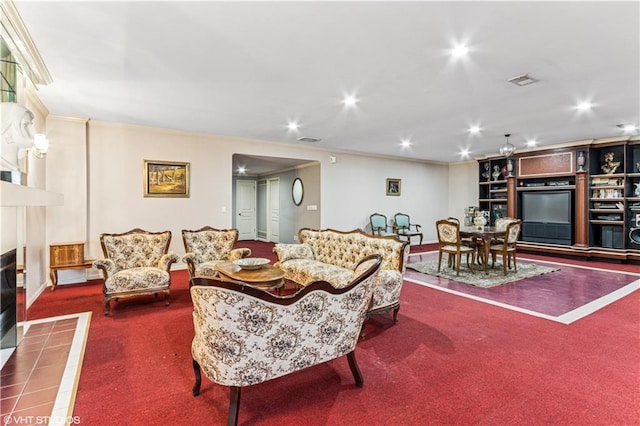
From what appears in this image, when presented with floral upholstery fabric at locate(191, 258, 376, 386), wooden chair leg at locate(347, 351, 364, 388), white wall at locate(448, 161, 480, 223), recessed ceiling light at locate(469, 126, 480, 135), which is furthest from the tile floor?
white wall at locate(448, 161, 480, 223)

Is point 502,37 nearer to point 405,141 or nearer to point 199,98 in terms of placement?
point 199,98

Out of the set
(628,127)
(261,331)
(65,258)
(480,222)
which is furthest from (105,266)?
(628,127)

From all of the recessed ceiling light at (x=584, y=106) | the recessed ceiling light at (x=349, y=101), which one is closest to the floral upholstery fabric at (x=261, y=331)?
the recessed ceiling light at (x=349, y=101)

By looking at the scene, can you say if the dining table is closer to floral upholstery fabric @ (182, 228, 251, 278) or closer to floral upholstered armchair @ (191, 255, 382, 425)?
floral upholstery fabric @ (182, 228, 251, 278)

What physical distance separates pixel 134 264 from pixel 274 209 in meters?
5.76

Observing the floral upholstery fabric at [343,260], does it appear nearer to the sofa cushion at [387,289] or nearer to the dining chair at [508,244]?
the sofa cushion at [387,289]

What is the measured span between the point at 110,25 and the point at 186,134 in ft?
11.4

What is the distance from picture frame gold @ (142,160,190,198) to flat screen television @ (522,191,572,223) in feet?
25.4

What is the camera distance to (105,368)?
7.69ft

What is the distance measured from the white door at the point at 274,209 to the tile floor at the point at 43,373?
6.49m

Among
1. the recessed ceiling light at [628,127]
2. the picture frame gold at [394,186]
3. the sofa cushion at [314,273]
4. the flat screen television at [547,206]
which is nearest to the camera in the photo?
the sofa cushion at [314,273]

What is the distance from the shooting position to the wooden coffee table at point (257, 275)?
9.63 ft

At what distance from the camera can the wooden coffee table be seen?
2936 mm

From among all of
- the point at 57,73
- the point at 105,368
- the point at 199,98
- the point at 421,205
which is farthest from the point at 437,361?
the point at 421,205
